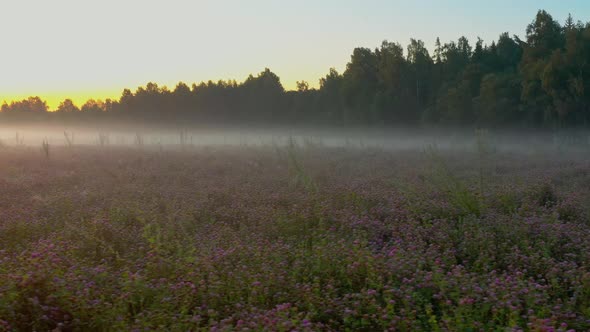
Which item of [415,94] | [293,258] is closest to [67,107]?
[415,94]

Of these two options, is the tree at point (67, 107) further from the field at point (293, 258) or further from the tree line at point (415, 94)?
the field at point (293, 258)

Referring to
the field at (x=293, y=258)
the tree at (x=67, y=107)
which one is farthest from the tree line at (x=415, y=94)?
the field at (x=293, y=258)

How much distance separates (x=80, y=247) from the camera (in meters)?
6.15

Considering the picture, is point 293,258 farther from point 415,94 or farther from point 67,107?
point 67,107

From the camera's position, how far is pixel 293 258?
5848 millimetres

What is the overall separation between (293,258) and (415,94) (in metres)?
53.4

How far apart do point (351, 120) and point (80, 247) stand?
5278cm

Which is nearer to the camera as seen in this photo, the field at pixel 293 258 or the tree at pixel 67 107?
the field at pixel 293 258

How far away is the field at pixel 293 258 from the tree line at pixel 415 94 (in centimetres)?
2555

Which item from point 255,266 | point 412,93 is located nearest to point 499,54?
point 412,93

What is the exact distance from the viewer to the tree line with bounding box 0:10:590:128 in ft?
112

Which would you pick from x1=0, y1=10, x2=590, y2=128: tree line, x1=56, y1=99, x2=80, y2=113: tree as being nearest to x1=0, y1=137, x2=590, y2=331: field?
x1=0, y1=10, x2=590, y2=128: tree line

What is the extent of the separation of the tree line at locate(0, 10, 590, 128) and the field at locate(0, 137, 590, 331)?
83.8 feet

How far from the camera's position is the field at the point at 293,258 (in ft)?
13.5
